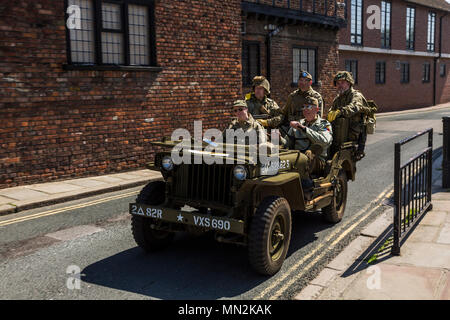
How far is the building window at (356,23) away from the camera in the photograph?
32.2 meters

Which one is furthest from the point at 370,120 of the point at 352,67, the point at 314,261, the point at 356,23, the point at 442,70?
the point at 442,70

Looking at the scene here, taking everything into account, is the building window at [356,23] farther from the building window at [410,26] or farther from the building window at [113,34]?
the building window at [113,34]

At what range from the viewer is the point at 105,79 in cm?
1082

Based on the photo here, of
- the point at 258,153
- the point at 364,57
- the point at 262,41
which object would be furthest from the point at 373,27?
the point at 258,153

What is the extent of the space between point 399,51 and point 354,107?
3343cm

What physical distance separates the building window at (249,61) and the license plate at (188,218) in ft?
42.8

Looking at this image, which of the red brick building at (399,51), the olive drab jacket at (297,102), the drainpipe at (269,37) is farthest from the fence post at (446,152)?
the red brick building at (399,51)

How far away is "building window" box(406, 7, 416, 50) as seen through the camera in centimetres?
3841

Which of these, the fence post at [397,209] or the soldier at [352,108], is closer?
the fence post at [397,209]

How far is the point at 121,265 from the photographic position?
5.30 meters

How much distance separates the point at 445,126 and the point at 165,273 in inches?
251

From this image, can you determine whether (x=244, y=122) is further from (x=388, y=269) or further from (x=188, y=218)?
(x=388, y=269)

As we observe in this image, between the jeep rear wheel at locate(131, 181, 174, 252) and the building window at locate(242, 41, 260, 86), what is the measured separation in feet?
41.3
